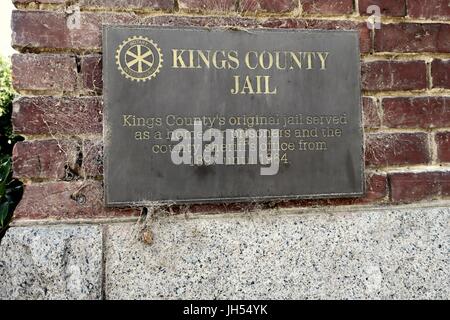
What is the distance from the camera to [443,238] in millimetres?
1347

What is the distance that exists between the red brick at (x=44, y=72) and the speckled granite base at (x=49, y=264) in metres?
0.41

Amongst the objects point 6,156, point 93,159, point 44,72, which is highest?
point 44,72

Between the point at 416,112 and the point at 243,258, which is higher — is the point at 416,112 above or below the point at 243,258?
above

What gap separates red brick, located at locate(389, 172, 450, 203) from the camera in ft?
4.46

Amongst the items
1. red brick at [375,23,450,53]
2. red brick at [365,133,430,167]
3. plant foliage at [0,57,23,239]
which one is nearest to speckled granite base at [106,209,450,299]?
red brick at [365,133,430,167]

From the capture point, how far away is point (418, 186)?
1.37 metres

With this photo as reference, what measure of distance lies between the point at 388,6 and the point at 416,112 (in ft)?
1.18

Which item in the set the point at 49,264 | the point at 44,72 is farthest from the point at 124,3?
the point at 49,264

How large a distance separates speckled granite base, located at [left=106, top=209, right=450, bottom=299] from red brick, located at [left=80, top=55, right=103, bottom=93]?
1.39ft

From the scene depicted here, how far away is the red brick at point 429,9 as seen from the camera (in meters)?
1.39

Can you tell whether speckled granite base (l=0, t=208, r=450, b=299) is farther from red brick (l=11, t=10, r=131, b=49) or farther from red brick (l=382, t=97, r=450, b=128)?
red brick (l=11, t=10, r=131, b=49)

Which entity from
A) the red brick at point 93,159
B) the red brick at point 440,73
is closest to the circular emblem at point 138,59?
the red brick at point 93,159

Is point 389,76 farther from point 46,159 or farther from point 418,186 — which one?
point 46,159

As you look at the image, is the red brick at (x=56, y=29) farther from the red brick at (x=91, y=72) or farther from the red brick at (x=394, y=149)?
the red brick at (x=394, y=149)
